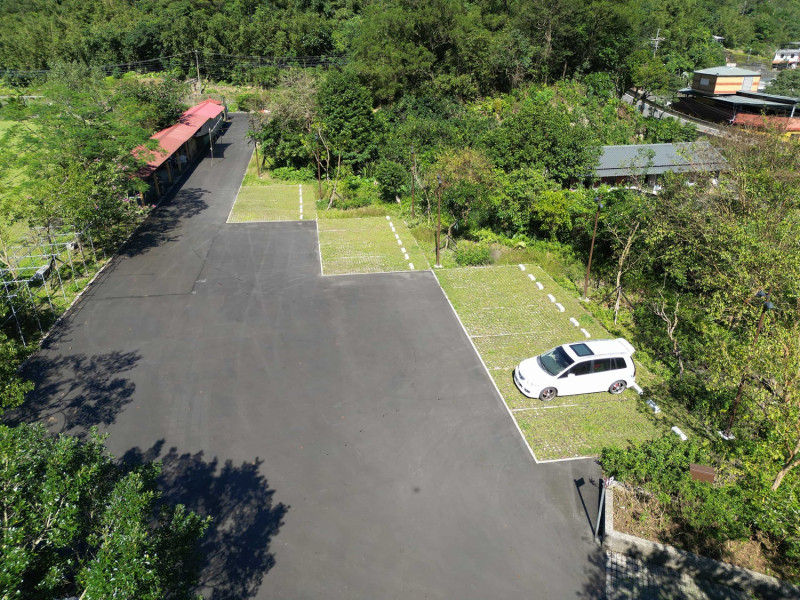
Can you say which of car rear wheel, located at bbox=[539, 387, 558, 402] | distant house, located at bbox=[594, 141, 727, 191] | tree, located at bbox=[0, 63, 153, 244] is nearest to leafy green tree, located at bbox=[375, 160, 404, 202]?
distant house, located at bbox=[594, 141, 727, 191]

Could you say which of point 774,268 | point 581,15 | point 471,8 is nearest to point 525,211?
point 774,268

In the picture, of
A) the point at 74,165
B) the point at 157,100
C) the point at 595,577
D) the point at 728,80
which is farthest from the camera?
the point at 728,80

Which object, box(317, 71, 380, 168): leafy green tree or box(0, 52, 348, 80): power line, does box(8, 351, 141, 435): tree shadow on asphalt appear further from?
box(0, 52, 348, 80): power line

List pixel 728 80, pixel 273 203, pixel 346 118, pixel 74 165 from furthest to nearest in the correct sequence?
pixel 728 80, pixel 346 118, pixel 273 203, pixel 74 165

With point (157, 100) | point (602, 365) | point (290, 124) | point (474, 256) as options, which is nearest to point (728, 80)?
point (474, 256)

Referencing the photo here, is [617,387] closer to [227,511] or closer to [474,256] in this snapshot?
[474,256]

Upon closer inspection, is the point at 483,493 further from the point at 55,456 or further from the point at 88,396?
the point at 88,396
